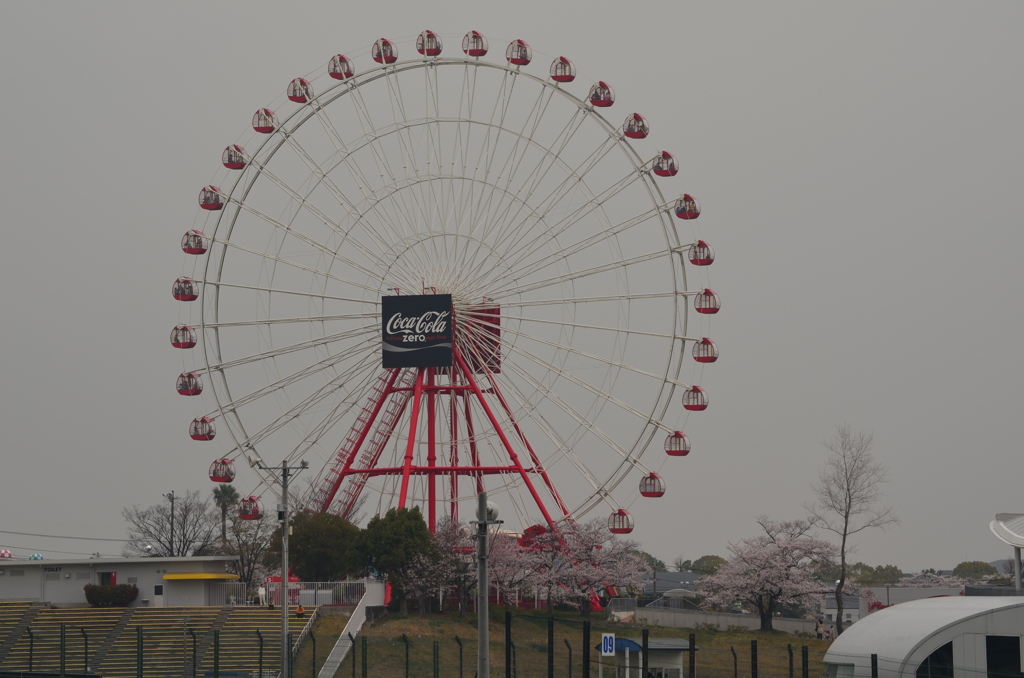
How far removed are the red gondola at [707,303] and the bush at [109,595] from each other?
25140 mm

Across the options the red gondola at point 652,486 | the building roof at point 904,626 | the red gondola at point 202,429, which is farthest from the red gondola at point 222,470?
the building roof at point 904,626

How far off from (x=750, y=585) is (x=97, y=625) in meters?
26.8

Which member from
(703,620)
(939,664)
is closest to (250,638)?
(703,620)

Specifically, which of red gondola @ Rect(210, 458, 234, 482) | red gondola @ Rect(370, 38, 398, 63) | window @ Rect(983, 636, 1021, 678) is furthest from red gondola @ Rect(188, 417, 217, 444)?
window @ Rect(983, 636, 1021, 678)

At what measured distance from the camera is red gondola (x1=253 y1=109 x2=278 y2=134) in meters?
52.4

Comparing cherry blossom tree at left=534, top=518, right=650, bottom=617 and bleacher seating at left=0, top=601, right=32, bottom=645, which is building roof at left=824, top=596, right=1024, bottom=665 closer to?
cherry blossom tree at left=534, top=518, right=650, bottom=617

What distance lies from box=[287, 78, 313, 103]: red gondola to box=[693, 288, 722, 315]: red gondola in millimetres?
17000

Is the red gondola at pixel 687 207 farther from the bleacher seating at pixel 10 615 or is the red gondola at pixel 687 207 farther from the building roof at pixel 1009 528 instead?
the bleacher seating at pixel 10 615

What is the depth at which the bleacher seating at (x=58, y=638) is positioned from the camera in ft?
154

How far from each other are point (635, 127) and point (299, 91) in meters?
13.1

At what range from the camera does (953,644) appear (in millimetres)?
31219

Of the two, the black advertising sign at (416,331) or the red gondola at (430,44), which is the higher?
the red gondola at (430,44)

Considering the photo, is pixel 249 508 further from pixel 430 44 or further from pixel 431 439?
pixel 430 44

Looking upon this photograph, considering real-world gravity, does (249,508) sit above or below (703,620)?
above
